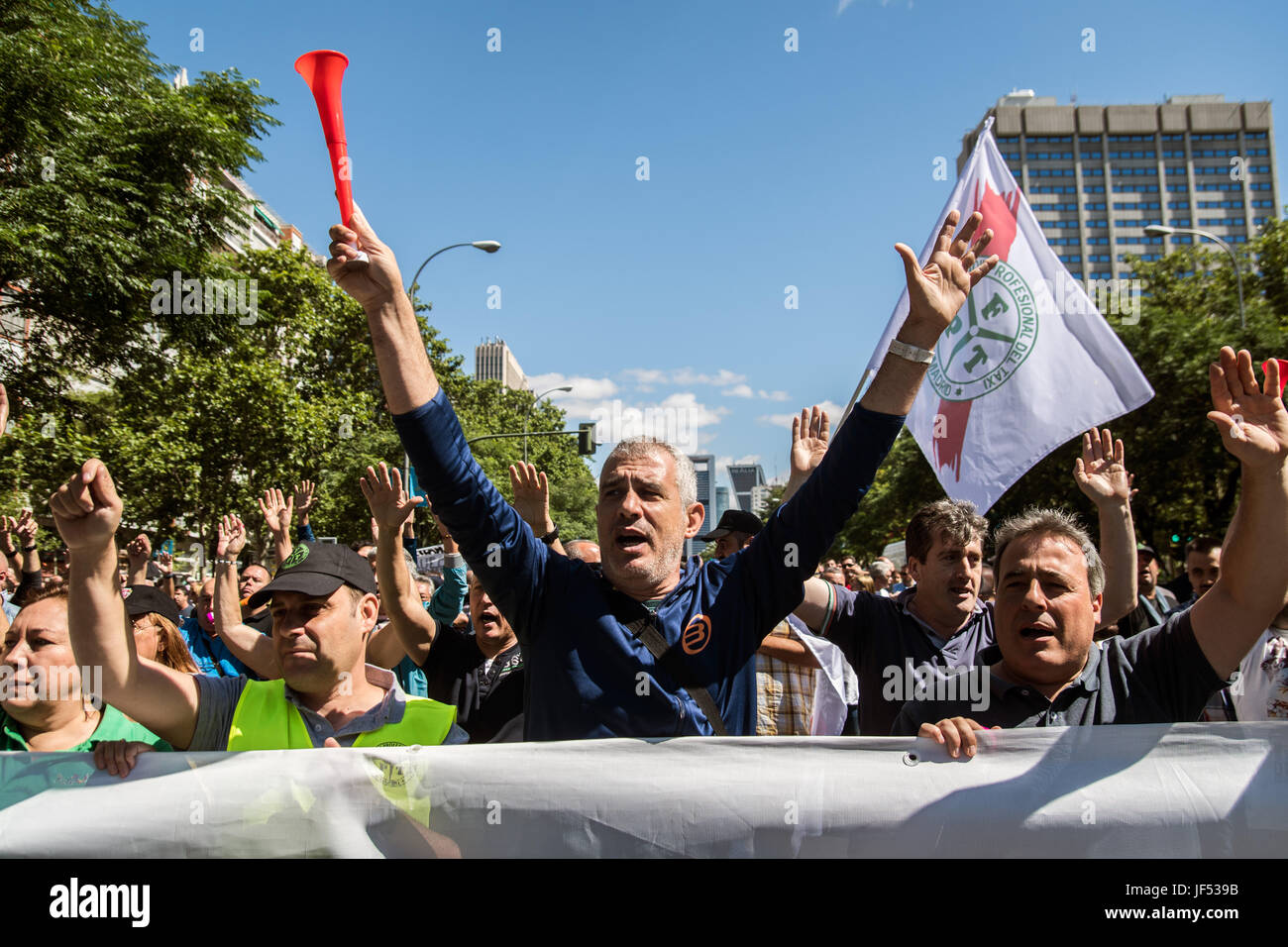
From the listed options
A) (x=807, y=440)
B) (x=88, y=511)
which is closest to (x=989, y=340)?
(x=807, y=440)

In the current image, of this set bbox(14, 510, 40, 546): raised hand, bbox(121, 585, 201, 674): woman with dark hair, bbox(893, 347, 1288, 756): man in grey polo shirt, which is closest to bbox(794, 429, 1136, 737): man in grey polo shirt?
bbox(893, 347, 1288, 756): man in grey polo shirt

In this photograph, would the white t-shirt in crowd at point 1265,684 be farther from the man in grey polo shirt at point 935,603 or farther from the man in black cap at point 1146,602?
the man in black cap at point 1146,602

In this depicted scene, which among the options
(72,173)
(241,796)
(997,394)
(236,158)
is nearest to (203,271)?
(236,158)

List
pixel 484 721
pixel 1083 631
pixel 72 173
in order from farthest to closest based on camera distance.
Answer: pixel 72 173 < pixel 484 721 < pixel 1083 631

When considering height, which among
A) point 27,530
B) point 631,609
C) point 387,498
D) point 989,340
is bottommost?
point 631,609

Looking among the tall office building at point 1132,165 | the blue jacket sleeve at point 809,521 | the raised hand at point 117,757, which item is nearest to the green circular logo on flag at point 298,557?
the raised hand at point 117,757

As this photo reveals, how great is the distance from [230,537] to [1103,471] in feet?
13.5

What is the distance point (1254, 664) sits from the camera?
10.7 feet

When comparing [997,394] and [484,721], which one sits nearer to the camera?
[484,721]

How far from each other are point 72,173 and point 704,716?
11751 mm

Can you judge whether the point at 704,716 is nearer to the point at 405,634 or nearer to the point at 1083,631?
the point at 1083,631

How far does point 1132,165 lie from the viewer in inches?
5295

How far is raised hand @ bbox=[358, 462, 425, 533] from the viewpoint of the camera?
2916mm

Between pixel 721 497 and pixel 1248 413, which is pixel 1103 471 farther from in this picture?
pixel 721 497
